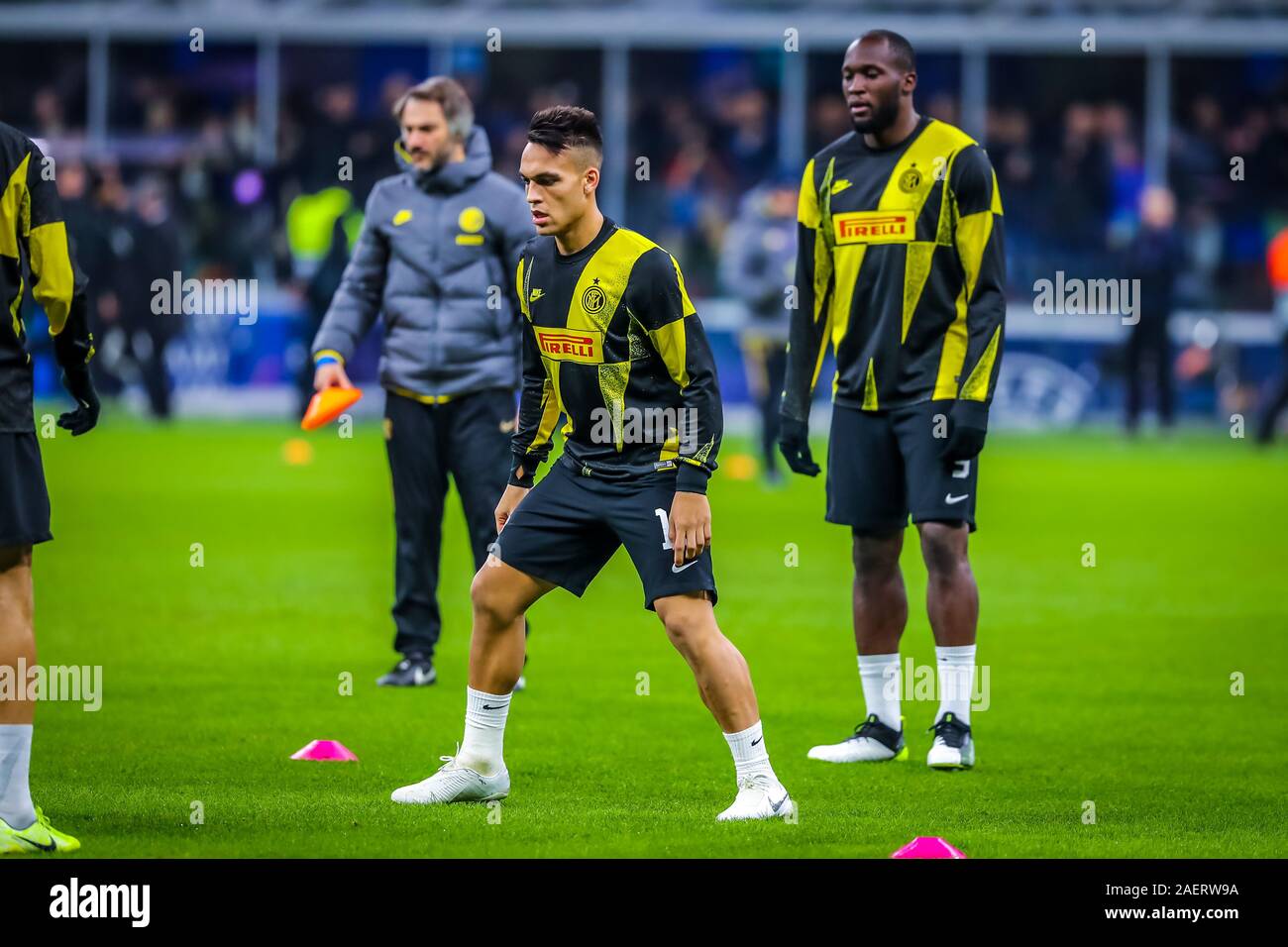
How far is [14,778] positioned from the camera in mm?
5820

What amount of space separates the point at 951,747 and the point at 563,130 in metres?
2.68

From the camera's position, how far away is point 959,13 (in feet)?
93.3

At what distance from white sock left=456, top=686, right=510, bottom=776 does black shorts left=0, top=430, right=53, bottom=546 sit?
1490 mm

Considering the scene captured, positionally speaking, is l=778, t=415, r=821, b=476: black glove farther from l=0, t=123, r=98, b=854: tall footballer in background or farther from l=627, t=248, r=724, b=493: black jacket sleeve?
l=0, t=123, r=98, b=854: tall footballer in background

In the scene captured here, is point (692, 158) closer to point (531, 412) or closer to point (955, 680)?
point (955, 680)

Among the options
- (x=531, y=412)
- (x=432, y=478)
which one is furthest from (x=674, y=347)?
(x=432, y=478)

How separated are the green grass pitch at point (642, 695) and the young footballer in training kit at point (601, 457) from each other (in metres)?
0.33

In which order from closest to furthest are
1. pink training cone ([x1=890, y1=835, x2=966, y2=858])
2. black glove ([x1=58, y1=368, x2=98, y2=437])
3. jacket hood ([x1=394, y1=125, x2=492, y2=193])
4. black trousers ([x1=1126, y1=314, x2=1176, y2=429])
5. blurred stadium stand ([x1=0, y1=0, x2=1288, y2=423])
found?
pink training cone ([x1=890, y1=835, x2=966, y2=858]), black glove ([x1=58, y1=368, x2=98, y2=437]), jacket hood ([x1=394, y1=125, x2=492, y2=193]), black trousers ([x1=1126, y1=314, x2=1176, y2=429]), blurred stadium stand ([x1=0, y1=0, x2=1288, y2=423])

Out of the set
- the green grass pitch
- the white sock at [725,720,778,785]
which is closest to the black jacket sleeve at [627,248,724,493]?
the white sock at [725,720,778,785]

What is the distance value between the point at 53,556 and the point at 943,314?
7.13 metres

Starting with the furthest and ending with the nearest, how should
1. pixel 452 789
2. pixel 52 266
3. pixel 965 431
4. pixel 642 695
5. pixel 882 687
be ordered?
1. pixel 642 695
2. pixel 882 687
3. pixel 965 431
4. pixel 452 789
5. pixel 52 266

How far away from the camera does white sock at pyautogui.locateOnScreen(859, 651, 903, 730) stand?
780 cm

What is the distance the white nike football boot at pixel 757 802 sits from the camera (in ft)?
20.8
